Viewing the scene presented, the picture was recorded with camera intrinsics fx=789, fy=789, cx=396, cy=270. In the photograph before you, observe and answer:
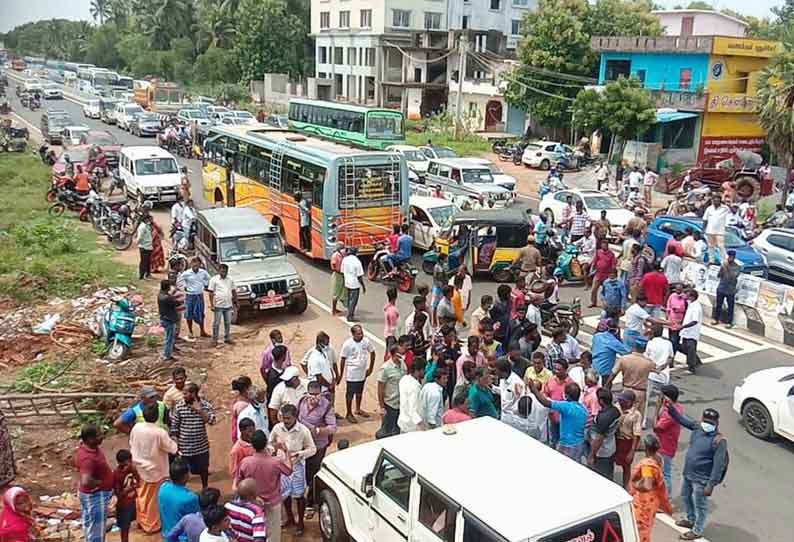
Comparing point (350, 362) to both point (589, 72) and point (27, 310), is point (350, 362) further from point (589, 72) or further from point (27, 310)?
point (589, 72)

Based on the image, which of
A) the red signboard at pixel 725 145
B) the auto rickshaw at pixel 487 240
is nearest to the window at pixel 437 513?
the auto rickshaw at pixel 487 240

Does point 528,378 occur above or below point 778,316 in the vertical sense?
above

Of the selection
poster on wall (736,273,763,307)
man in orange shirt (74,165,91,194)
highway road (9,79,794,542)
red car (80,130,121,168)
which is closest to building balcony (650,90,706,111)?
highway road (9,79,794,542)

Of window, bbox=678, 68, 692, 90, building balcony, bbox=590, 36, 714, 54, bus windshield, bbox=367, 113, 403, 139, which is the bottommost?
bus windshield, bbox=367, 113, 403, 139

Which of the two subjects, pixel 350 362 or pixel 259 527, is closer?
pixel 259 527

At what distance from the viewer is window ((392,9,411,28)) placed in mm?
62062

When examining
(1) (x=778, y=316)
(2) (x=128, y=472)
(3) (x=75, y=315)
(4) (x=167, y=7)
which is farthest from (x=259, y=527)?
(4) (x=167, y=7)

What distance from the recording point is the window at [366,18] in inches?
2483

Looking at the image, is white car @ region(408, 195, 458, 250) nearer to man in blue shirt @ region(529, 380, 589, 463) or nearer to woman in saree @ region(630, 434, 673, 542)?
man in blue shirt @ region(529, 380, 589, 463)

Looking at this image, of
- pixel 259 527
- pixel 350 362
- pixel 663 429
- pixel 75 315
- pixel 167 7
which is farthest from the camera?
pixel 167 7

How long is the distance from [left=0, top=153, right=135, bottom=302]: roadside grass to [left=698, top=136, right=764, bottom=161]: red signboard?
Result: 26.9 metres

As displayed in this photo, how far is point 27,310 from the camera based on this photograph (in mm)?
15656

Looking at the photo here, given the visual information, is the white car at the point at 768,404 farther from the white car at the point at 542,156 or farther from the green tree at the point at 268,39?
the green tree at the point at 268,39

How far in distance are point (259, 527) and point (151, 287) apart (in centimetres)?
1170
